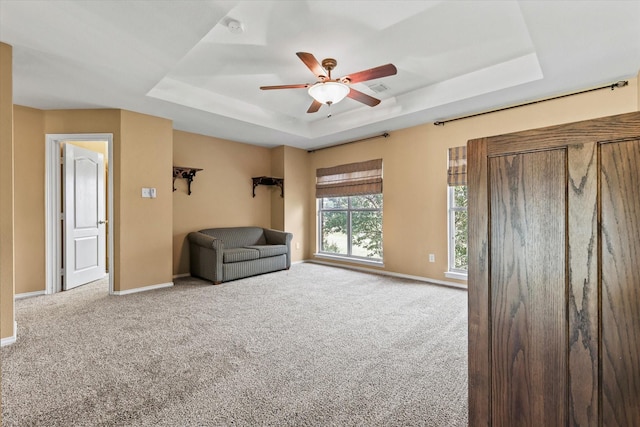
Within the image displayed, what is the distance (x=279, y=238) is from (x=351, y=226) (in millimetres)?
1415

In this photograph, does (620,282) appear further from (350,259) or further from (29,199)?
(29,199)

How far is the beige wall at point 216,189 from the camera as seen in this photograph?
4.91 m

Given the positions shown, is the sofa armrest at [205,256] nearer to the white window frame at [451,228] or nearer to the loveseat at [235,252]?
the loveseat at [235,252]

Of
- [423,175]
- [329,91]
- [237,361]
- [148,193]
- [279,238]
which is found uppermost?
[329,91]

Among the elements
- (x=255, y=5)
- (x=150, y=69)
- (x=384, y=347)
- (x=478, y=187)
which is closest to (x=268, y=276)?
(x=384, y=347)

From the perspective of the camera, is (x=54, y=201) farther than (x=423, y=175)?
No

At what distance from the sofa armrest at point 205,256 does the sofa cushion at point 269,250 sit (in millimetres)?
705

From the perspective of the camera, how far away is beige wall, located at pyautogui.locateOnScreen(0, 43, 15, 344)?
236cm

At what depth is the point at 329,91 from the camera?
2779 millimetres

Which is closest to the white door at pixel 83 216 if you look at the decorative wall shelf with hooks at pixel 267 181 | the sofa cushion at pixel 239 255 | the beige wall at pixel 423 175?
the sofa cushion at pixel 239 255

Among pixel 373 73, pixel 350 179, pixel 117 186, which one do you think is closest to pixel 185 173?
pixel 117 186

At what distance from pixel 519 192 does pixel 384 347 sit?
186 centimetres

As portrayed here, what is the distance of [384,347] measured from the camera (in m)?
2.33

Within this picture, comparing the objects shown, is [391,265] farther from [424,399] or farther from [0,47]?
[0,47]
